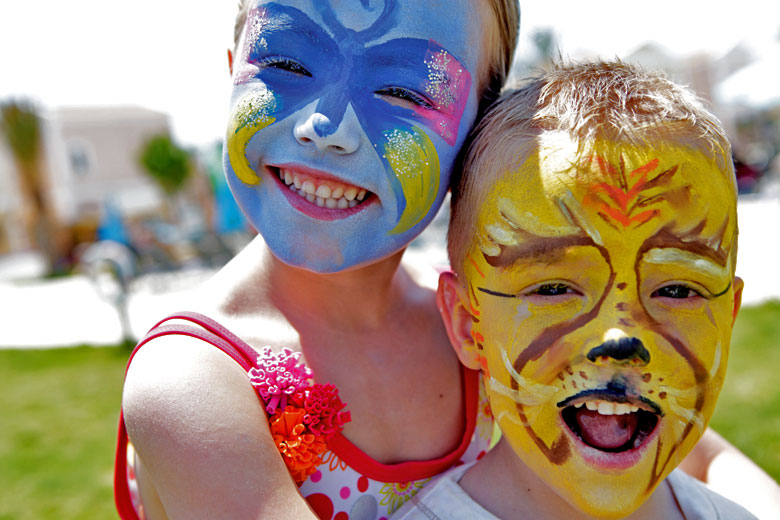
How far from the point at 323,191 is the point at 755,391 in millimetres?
4427

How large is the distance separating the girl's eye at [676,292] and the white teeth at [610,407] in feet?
0.74

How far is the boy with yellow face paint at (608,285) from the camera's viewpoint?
124 centimetres

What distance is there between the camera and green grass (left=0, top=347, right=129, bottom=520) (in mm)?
3836

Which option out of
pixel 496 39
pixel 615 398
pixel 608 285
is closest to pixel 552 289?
pixel 608 285

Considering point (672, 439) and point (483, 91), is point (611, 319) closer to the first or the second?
point (672, 439)

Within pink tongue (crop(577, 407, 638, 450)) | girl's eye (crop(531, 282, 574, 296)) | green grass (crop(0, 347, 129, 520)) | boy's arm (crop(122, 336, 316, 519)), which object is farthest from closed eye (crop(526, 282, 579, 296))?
green grass (crop(0, 347, 129, 520))

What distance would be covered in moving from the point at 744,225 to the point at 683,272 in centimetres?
1130

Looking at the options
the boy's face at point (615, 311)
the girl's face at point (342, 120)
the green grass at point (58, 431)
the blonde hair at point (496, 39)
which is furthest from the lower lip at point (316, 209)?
the green grass at point (58, 431)

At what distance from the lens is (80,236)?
24234 millimetres

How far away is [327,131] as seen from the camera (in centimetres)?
135

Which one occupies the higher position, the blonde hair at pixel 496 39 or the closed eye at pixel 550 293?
the blonde hair at pixel 496 39

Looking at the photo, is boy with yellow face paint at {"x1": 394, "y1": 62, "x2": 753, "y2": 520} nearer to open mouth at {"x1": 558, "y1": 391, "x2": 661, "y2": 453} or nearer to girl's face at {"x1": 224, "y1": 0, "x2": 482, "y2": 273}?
open mouth at {"x1": 558, "y1": 391, "x2": 661, "y2": 453}

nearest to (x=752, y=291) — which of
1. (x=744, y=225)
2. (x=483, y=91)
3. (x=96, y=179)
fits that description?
(x=744, y=225)

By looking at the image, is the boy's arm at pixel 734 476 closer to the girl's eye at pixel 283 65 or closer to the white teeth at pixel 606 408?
the white teeth at pixel 606 408
